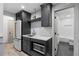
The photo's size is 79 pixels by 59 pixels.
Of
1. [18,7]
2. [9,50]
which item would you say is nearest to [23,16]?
[18,7]

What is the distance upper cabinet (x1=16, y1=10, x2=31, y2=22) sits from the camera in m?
1.03

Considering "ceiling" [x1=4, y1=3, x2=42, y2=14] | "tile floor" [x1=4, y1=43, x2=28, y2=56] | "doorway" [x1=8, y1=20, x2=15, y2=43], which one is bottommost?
"tile floor" [x1=4, y1=43, x2=28, y2=56]

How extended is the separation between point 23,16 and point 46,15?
0.45 metres

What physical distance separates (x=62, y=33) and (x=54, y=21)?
0.25 metres

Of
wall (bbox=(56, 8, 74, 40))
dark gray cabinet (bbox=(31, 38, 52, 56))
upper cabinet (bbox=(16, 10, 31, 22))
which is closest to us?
wall (bbox=(56, 8, 74, 40))

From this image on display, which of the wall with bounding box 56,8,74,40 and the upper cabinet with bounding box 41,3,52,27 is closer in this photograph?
the wall with bounding box 56,8,74,40

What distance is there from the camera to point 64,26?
0.95m

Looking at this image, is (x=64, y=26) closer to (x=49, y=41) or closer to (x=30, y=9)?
(x=49, y=41)

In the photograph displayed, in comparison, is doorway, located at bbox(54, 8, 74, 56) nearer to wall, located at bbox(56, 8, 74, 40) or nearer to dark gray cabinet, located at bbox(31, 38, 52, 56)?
wall, located at bbox(56, 8, 74, 40)

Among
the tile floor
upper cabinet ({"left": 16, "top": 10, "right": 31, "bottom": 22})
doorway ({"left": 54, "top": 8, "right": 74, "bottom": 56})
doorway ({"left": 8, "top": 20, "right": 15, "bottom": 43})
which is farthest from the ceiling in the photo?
the tile floor

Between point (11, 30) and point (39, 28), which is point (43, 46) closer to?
point (39, 28)

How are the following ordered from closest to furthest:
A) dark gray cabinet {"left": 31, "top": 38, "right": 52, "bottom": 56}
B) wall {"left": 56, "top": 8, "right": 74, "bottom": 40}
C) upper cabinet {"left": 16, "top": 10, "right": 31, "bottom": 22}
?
wall {"left": 56, "top": 8, "right": 74, "bottom": 40} → upper cabinet {"left": 16, "top": 10, "right": 31, "bottom": 22} → dark gray cabinet {"left": 31, "top": 38, "right": 52, "bottom": 56}

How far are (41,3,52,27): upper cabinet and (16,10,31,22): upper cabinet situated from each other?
0.87 feet

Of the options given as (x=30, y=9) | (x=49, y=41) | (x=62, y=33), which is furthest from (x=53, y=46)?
(x=30, y=9)
